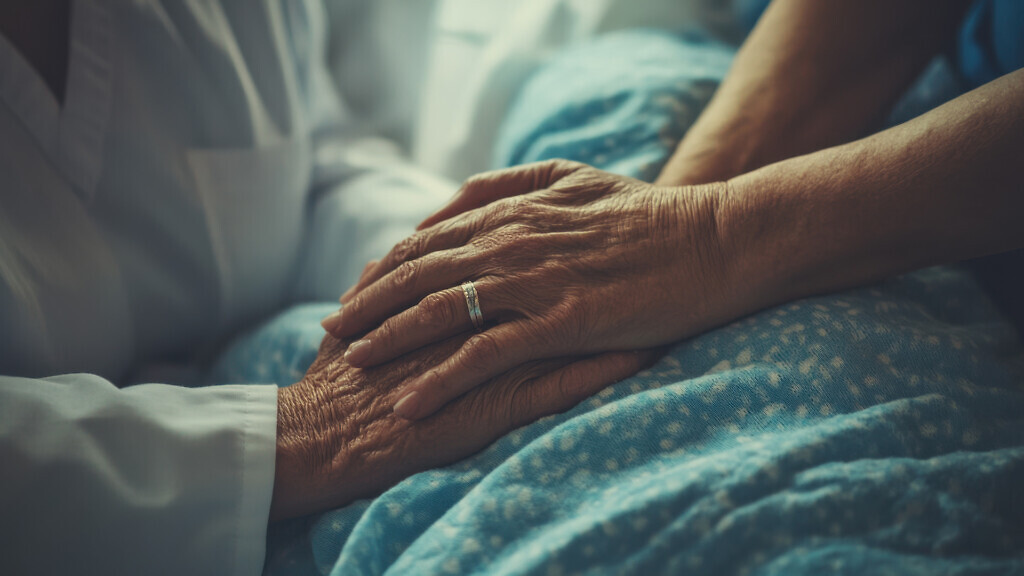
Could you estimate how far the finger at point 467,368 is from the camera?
0.60m

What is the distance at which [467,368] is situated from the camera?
0.61m

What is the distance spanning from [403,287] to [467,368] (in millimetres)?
122

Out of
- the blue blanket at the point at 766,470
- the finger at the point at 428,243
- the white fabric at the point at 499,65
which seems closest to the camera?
the blue blanket at the point at 766,470

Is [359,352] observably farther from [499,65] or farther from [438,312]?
[499,65]

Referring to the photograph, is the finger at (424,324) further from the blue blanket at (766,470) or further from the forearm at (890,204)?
the forearm at (890,204)

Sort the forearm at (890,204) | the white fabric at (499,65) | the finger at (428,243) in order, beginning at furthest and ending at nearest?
the white fabric at (499,65) < the finger at (428,243) < the forearm at (890,204)

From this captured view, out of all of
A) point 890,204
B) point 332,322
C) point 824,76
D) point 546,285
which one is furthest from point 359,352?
point 824,76

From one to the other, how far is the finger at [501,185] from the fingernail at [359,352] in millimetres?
167

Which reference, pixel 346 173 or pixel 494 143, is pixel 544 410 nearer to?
pixel 346 173

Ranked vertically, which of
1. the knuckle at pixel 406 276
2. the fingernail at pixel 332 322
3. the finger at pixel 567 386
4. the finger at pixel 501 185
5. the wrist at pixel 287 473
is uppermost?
the finger at pixel 501 185

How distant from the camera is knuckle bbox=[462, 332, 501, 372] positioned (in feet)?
2.01

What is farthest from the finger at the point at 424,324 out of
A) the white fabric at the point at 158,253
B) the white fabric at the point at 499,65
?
the white fabric at the point at 499,65

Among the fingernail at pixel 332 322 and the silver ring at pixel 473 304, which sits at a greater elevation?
the silver ring at pixel 473 304

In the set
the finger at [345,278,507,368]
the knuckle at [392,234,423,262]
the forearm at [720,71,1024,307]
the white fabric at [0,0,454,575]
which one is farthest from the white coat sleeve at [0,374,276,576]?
the forearm at [720,71,1024,307]
